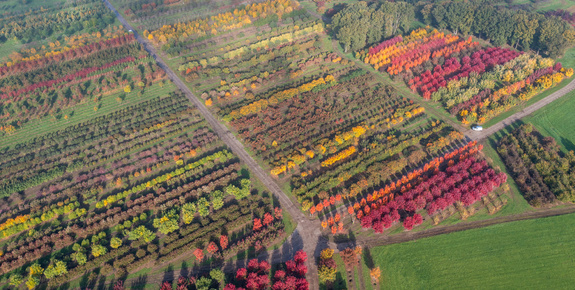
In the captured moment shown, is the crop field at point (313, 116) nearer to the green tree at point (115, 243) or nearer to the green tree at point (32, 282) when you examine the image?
the green tree at point (115, 243)

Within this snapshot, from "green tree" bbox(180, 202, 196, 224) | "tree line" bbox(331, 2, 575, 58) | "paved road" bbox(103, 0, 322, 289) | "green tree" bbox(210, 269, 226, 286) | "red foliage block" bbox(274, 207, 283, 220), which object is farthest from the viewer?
"tree line" bbox(331, 2, 575, 58)

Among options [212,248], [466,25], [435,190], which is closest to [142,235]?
[212,248]

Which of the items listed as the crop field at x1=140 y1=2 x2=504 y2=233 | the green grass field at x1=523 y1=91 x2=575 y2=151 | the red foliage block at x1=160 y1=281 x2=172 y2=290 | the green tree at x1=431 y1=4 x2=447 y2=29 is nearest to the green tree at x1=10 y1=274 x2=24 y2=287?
the red foliage block at x1=160 y1=281 x2=172 y2=290

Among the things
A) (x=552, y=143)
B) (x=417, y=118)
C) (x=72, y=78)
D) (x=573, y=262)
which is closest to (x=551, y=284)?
(x=573, y=262)

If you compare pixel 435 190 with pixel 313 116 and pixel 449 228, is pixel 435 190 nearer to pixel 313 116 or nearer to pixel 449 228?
pixel 449 228

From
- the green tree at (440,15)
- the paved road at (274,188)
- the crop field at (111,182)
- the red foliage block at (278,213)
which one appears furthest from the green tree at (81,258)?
the green tree at (440,15)

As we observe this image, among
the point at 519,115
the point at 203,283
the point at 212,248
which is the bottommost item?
the point at 203,283

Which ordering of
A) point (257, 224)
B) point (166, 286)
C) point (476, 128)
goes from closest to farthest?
point (166, 286)
point (257, 224)
point (476, 128)

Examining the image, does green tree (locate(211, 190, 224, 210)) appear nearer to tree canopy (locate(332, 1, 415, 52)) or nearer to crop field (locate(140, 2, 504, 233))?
crop field (locate(140, 2, 504, 233))

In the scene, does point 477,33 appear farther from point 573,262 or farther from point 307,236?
point 307,236
